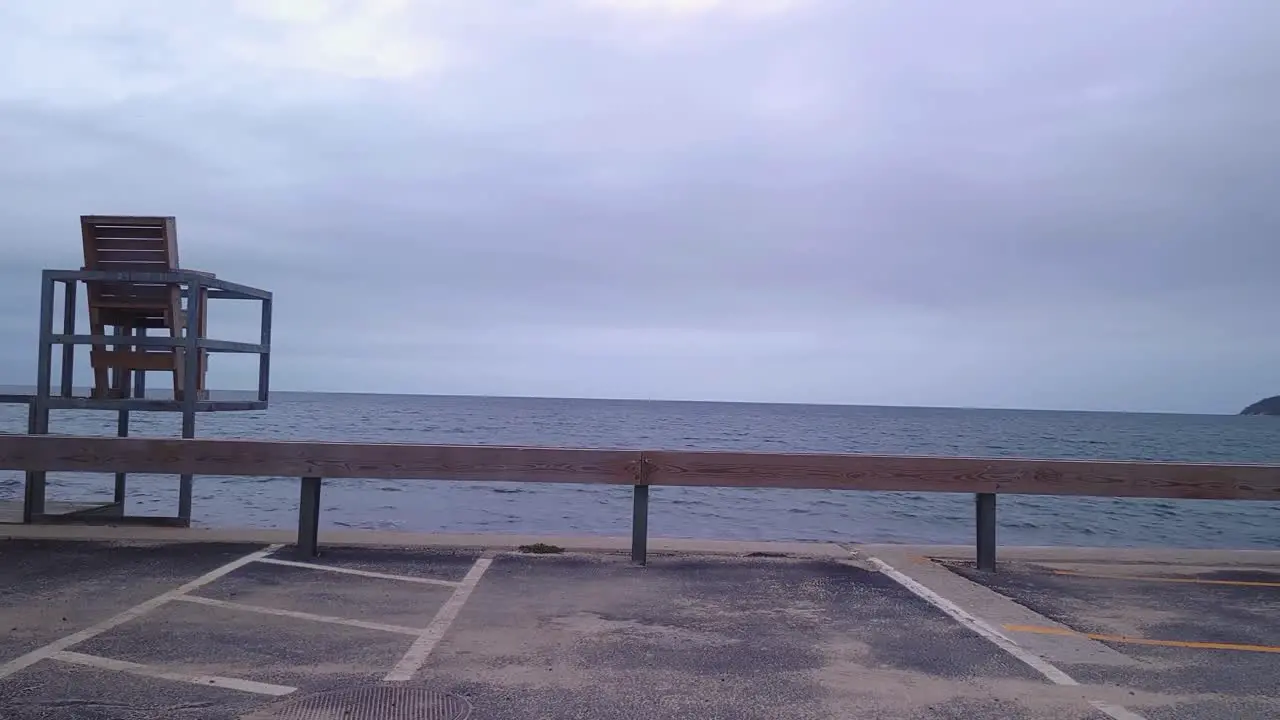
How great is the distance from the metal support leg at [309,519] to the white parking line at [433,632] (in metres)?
1.40

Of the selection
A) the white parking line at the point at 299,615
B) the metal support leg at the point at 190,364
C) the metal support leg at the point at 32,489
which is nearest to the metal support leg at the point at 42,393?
the metal support leg at the point at 32,489

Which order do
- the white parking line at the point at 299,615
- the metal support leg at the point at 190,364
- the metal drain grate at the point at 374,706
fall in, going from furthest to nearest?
the metal support leg at the point at 190,364, the white parking line at the point at 299,615, the metal drain grate at the point at 374,706

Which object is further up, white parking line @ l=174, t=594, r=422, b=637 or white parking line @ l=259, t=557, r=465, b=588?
white parking line @ l=259, t=557, r=465, b=588

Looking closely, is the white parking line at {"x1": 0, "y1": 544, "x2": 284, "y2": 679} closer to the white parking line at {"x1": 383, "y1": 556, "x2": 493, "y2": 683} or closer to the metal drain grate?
the metal drain grate

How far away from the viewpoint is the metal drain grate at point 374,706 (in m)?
4.53

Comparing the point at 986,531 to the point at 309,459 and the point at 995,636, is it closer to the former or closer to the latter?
the point at 995,636

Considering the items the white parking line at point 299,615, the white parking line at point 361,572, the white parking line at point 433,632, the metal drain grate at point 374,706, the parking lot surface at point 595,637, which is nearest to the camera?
the metal drain grate at point 374,706

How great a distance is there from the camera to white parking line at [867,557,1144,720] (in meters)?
4.86

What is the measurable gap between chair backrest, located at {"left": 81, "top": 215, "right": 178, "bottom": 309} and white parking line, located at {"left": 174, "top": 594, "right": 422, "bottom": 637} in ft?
14.5

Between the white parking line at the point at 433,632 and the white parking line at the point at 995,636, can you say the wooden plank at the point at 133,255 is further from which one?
the white parking line at the point at 995,636

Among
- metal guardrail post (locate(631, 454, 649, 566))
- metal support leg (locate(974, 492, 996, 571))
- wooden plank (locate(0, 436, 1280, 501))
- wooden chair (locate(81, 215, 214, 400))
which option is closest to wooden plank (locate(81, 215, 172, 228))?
wooden chair (locate(81, 215, 214, 400))

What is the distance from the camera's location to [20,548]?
27.1 ft

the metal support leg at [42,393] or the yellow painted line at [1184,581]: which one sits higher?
the metal support leg at [42,393]

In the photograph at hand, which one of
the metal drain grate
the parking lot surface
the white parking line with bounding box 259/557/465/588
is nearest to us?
the metal drain grate
